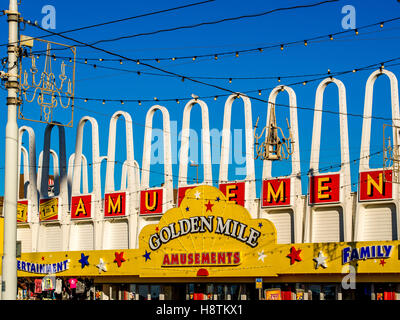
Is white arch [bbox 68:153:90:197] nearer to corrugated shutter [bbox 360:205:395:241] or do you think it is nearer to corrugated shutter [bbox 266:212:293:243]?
corrugated shutter [bbox 266:212:293:243]

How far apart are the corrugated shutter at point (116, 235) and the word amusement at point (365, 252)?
537 inches

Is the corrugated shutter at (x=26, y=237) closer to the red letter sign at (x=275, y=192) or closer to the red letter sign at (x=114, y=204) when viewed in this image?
the red letter sign at (x=114, y=204)

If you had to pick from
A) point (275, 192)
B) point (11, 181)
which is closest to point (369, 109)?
point (275, 192)

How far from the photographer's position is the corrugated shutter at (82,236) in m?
40.6

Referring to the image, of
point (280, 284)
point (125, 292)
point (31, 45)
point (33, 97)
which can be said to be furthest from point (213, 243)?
point (31, 45)

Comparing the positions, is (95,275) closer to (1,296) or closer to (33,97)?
(33,97)

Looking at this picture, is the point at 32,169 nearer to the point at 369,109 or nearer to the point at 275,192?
the point at 275,192

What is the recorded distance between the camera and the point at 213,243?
112 feet

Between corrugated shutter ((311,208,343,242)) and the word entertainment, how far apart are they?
103 inches

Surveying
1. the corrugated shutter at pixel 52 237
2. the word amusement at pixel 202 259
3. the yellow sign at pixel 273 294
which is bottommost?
the yellow sign at pixel 273 294

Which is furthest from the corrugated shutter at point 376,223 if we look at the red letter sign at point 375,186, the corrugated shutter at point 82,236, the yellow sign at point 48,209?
the yellow sign at point 48,209

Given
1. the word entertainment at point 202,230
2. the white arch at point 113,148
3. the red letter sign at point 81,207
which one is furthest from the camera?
the red letter sign at point 81,207

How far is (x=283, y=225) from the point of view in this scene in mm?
33750

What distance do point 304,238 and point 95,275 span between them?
12292 mm
